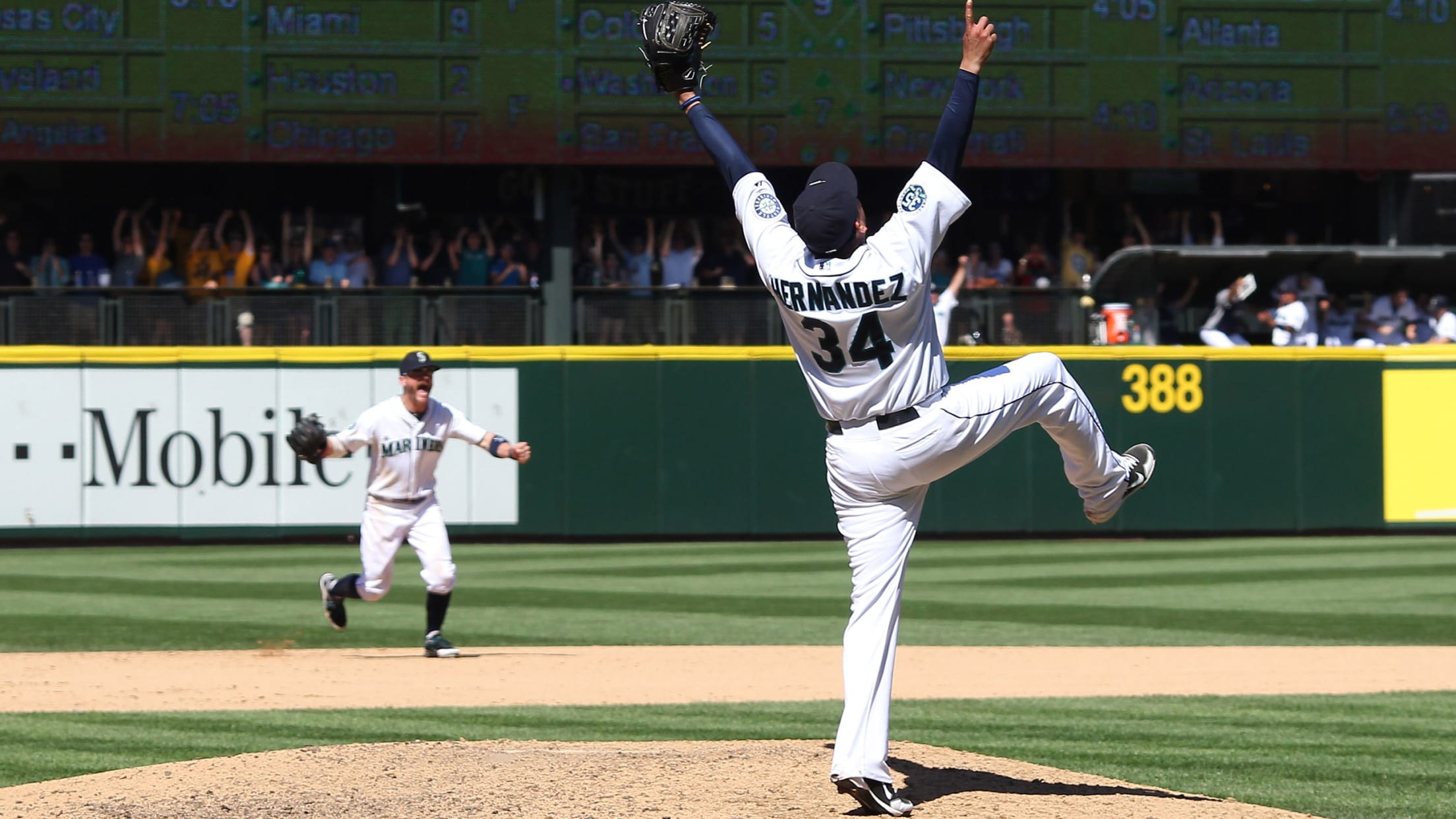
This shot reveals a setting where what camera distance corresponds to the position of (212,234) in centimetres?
1970

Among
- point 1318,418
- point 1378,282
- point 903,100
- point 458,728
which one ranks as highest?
point 903,100

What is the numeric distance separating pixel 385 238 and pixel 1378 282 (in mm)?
11438

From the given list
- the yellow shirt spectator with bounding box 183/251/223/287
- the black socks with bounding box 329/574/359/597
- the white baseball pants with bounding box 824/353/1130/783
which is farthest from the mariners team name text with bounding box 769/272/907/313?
the yellow shirt spectator with bounding box 183/251/223/287

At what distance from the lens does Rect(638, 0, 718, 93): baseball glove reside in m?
5.79

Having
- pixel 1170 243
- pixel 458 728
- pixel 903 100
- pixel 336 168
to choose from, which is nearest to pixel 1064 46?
pixel 903 100

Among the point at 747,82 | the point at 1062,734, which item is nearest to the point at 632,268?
the point at 747,82

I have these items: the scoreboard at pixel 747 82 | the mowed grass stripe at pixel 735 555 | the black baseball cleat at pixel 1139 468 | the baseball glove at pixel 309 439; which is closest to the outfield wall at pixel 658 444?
the mowed grass stripe at pixel 735 555

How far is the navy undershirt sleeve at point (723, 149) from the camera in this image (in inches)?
225

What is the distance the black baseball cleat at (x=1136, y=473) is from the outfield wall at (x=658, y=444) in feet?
40.7

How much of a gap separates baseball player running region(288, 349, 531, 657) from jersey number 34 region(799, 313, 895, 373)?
5663mm

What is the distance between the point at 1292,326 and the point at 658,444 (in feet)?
24.0

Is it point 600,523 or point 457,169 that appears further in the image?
point 457,169

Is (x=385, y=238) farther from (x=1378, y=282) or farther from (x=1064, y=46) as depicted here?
(x=1378, y=282)

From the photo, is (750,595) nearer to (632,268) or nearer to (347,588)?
(347,588)
